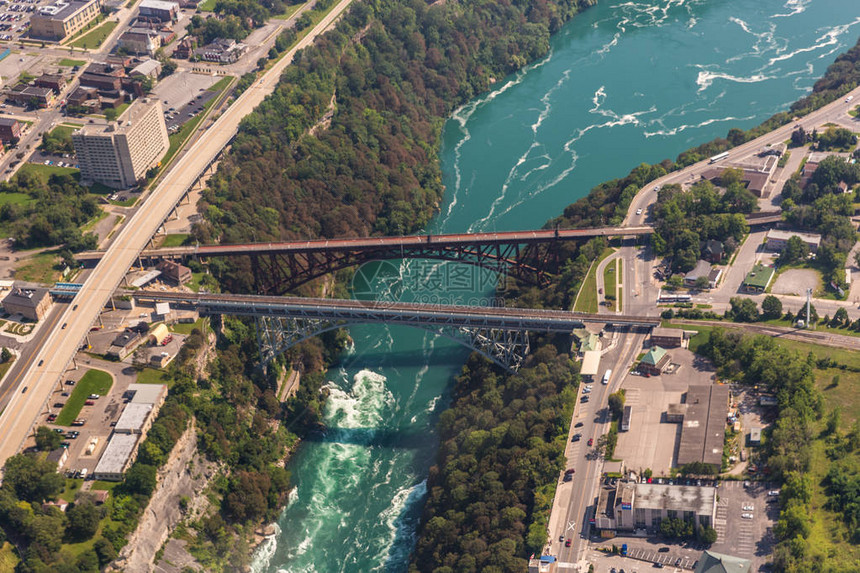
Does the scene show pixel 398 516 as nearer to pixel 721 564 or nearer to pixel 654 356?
pixel 654 356

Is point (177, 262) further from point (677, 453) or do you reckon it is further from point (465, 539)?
point (677, 453)

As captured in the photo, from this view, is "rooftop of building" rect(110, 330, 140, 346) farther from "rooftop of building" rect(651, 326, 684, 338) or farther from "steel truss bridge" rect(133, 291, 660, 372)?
"rooftop of building" rect(651, 326, 684, 338)

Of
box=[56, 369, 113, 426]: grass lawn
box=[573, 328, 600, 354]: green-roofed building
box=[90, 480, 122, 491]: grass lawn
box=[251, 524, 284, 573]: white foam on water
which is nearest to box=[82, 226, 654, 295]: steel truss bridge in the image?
box=[573, 328, 600, 354]: green-roofed building

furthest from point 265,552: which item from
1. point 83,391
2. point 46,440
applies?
point 83,391

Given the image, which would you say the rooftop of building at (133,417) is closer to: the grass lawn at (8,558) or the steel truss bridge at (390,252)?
the grass lawn at (8,558)

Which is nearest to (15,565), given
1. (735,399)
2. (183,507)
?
(183,507)
